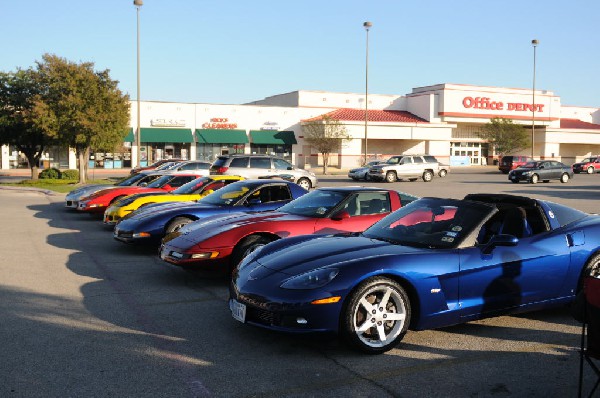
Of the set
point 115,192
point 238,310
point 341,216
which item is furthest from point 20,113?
point 238,310

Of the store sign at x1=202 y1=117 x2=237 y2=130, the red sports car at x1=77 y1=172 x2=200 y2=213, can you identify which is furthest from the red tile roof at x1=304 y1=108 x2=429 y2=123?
the red sports car at x1=77 y1=172 x2=200 y2=213

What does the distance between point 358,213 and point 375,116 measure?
2030 inches

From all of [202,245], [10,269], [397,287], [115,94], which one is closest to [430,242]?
[397,287]

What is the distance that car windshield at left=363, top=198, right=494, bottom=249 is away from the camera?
572cm

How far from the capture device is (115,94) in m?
30.7

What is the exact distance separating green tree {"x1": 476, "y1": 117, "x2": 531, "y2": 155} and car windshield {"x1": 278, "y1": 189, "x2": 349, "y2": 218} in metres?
52.9

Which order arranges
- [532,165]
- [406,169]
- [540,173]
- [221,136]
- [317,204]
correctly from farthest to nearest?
[221,136], [532,165], [406,169], [540,173], [317,204]

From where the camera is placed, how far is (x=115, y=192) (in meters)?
15.5

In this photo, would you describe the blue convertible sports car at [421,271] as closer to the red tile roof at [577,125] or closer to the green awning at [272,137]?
the green awning at [272,137]

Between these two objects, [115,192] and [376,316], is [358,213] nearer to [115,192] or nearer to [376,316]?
[376,316]

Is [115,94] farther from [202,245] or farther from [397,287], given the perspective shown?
[397,287]

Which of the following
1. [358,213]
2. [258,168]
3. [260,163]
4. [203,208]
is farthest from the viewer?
[260,163]

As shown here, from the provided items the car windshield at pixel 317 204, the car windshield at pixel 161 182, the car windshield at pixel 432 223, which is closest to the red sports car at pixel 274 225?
the car windshield at pixel 317 204

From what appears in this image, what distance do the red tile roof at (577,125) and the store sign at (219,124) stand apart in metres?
38.4
